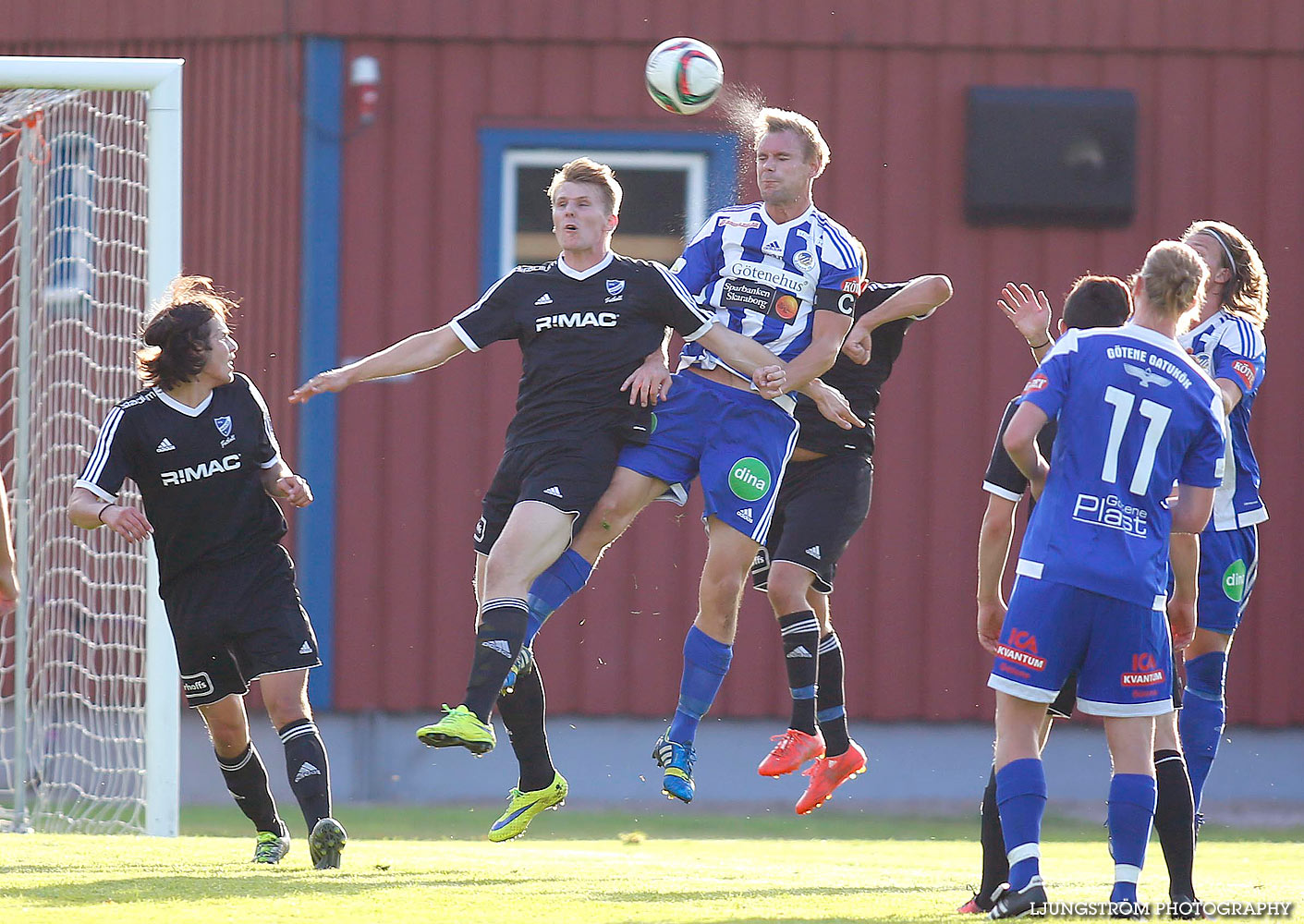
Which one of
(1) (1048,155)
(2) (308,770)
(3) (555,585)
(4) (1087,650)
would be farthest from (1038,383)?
(1) (1048,155)

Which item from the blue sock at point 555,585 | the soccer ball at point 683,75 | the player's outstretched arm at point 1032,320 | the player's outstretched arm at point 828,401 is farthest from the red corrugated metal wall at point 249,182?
the player's outstretched arm at point 1032,320

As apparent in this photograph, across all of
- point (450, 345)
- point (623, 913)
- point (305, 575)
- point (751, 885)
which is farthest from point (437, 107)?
point (623, 913)

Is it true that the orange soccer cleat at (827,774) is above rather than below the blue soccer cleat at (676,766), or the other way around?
below

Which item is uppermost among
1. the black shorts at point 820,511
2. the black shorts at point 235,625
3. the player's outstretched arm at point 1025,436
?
the player's outstretched arm at point 1025,436

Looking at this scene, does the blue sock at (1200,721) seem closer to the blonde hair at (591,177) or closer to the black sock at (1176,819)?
the black sock at (1176,819)

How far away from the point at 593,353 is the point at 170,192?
294 centimetres

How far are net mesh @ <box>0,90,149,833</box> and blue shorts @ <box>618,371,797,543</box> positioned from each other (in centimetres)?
421

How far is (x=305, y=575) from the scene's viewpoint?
12.2 m

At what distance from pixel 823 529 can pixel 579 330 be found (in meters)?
1.42

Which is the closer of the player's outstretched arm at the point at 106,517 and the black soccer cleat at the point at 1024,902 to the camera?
the black soccer cleat at the point at 1024,902

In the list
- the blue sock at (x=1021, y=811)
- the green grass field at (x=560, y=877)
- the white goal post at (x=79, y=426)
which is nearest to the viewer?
the blue sock at (x=1021, y=811)

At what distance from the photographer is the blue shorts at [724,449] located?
22.4 ft

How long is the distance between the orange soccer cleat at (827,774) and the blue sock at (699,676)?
2.34ft

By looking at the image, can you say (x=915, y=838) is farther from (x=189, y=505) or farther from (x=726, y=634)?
(x=189, y=505)
